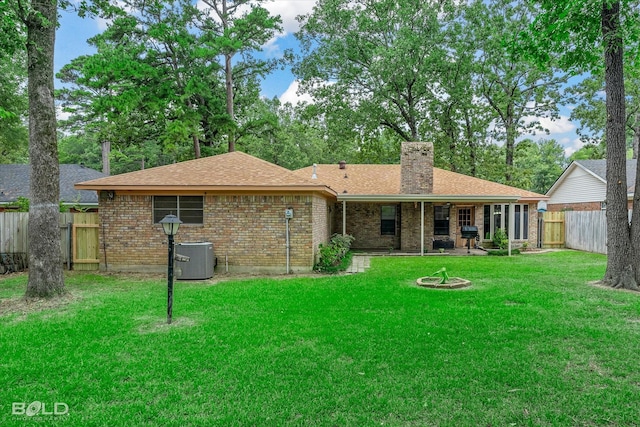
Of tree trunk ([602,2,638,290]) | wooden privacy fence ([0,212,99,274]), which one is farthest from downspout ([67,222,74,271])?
tree trunk ([602,2,638,290])

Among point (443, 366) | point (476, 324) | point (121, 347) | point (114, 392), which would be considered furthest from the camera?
point (476, 324)

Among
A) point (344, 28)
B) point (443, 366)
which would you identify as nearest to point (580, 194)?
point (344, 28)

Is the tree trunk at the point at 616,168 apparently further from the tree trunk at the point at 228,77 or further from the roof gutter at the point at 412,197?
the tree trunk at the point at 228,77

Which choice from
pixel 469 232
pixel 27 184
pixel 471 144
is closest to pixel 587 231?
pixel 469 232

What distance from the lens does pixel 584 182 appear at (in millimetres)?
20812

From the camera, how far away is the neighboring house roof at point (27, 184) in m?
16.9

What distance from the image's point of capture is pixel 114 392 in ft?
11.3

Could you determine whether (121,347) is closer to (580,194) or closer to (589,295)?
(589,295)

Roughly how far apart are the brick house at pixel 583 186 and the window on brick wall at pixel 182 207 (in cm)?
1855

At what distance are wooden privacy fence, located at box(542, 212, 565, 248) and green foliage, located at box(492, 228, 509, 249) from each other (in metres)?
2.51

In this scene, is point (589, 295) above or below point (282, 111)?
below

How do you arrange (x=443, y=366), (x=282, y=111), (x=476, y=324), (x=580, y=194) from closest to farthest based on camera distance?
(x=443, y=366), (x=476, y=324), (x=580, y=194), (x=282, y=111)

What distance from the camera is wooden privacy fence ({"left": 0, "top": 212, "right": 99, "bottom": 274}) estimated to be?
10.2m

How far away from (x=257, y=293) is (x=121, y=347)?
126 inches
